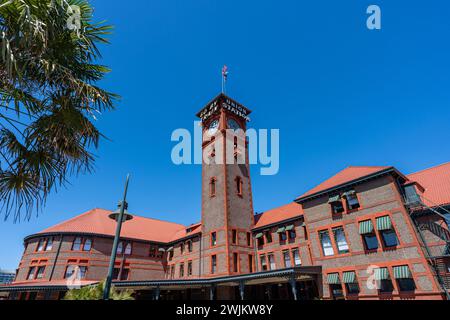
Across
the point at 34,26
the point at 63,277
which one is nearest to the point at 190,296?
the point at 63,277

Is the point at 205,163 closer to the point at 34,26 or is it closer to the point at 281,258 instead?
Answer: the point at 281,258

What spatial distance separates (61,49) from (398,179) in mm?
23136

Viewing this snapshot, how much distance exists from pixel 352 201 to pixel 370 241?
3.41 meters

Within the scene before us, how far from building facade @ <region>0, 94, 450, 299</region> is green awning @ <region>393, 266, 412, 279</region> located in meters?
0.06

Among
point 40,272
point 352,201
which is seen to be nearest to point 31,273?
point 40,272

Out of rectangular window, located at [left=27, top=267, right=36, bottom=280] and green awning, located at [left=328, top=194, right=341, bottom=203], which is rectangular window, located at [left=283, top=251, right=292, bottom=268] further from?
rectangular window, located at [left=27, top=267, right=36, bottom=280]

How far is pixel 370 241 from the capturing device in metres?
20.0

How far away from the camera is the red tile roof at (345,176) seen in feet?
70.2

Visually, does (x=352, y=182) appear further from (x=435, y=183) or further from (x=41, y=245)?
(x=41, y=245)

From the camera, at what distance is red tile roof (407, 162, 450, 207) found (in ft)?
62.9

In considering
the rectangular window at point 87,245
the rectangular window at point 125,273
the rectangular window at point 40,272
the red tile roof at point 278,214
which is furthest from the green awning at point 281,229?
the rectangular window at point 40,272

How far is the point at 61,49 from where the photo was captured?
690 centimetres

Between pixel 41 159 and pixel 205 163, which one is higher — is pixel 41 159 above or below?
below

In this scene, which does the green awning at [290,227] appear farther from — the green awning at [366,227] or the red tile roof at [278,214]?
the green awning at [366,227]
